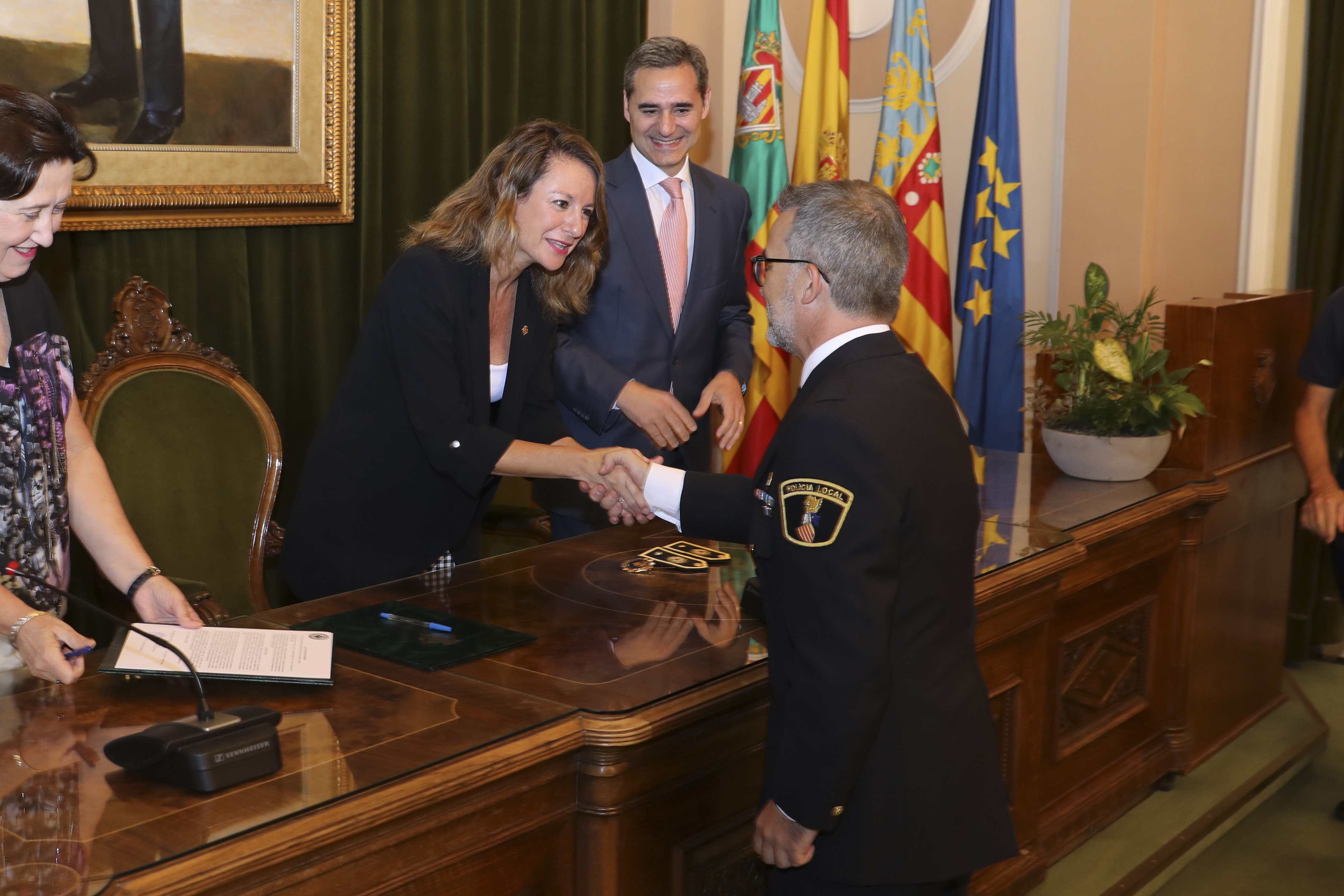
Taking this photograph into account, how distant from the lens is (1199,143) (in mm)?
4449

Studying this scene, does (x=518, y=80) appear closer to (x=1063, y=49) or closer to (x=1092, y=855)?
(x=1063, y=49)

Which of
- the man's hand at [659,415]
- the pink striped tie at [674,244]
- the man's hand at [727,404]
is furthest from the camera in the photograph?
the pink striped tie at [674,244]

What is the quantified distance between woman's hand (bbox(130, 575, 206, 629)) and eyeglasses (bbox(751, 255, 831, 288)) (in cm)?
102

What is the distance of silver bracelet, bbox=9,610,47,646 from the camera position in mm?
1697

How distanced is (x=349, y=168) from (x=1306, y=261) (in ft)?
11.0

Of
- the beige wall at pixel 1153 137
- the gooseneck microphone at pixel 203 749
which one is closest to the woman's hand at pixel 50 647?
the gooseneck microphone at pixel 203 749

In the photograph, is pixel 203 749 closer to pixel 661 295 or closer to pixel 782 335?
pixel 782 335

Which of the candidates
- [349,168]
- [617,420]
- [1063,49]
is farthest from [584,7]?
[617,420]

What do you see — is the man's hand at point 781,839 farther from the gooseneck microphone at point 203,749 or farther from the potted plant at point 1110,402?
the potted plant at point 1110,402

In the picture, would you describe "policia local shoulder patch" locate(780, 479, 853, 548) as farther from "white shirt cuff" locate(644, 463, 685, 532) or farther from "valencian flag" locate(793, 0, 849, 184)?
"valencian flag" locate(793, 0, 849, 184)

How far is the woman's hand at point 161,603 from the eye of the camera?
6.40 ft

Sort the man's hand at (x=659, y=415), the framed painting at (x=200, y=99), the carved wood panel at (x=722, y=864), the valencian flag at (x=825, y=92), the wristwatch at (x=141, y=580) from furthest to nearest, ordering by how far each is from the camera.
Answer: the valencian flag at (x=825, y=92) → the framed painting at (x=200, y=99) → the man's hand at (x=659, y=415) → the wristwatch at (x=141, y=580) → the carved wood panel at (x=722, y=864)

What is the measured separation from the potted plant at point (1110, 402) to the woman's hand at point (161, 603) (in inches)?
92.2

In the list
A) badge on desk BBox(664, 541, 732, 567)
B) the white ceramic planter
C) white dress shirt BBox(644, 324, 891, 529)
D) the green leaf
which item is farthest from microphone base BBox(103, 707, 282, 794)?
the green leaf
